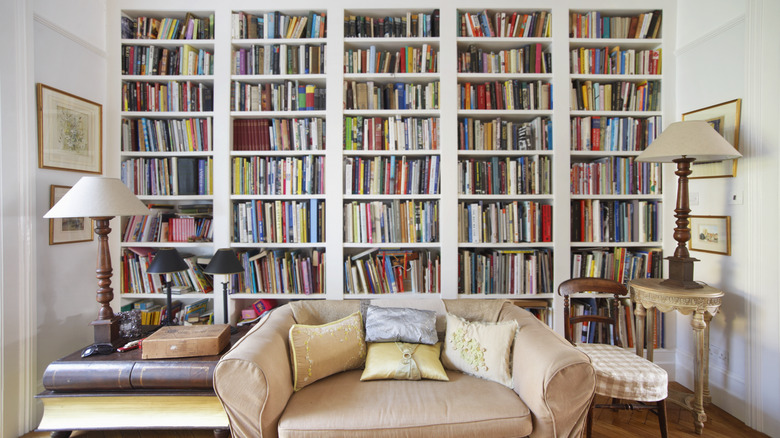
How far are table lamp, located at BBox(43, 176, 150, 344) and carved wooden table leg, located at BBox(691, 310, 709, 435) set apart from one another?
10.6ft

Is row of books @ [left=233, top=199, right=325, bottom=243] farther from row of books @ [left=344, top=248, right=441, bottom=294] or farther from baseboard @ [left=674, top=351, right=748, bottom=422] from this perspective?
baseboard @ [left=674, top=351, right=748, bottom=422]

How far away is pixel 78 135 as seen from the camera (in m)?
2.31

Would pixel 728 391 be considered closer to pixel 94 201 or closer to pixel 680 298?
pixel 680 298

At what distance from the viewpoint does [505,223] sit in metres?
2.56

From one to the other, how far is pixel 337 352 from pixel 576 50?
273cm

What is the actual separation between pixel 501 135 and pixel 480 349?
158cm

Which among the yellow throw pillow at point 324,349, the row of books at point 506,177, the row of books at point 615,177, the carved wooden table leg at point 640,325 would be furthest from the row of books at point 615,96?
the yellow throw pillow at point 324,349

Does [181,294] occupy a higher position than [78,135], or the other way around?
[78,135]

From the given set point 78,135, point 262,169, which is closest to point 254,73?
point 262,169

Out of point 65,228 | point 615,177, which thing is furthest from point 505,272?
point 65,228

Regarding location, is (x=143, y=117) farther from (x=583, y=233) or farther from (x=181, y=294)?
(x=583, y=233)

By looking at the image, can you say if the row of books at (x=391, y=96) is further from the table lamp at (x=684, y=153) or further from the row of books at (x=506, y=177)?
the table lamp at (x=684, y=153)

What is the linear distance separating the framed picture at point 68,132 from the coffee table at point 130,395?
4.21ft

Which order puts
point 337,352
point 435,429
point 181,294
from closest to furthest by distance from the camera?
point 435,429, point 337,352, point 181,294
